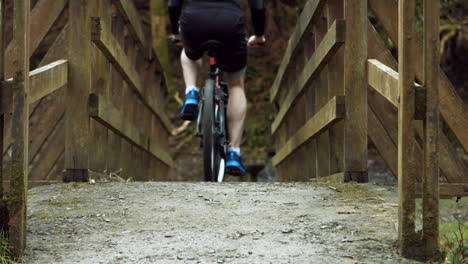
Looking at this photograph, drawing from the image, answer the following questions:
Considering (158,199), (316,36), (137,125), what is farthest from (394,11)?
(137,125)

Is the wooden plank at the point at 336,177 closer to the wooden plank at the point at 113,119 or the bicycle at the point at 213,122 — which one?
the bicycle at the point at 213,122

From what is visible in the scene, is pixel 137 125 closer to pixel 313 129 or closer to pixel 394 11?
pixel 313 129

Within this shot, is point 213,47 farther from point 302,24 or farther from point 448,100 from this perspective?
point 448,100

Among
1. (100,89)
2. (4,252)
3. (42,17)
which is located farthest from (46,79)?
(100,89)

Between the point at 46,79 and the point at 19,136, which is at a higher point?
the point at 46,79

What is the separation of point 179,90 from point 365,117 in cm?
876

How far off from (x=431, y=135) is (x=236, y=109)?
302cm

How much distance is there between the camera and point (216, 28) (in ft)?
16.7

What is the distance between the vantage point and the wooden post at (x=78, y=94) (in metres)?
4.05

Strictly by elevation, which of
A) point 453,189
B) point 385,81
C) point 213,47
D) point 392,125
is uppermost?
point 213,47

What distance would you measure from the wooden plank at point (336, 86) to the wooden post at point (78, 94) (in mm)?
1507

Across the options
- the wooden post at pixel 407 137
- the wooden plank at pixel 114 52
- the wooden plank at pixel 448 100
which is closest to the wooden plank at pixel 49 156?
the wooden plank at pixel 114 52

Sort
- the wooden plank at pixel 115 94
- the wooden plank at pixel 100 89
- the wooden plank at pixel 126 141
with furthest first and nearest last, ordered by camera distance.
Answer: the wooden plank at pixel 126 141
the wooden plank at pixel 115 94
the wooden plank at pixel 100 89

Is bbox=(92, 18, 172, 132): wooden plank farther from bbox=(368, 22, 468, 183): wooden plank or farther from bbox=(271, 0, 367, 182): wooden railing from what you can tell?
bbox=(368, 22, 468, 183): wooden plank
